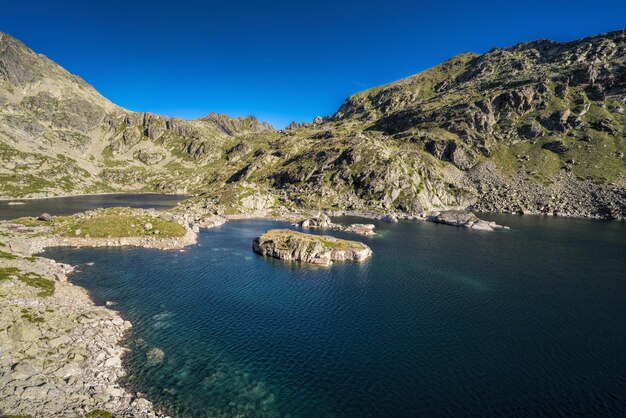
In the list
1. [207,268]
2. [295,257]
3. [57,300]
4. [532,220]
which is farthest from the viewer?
[532,220]

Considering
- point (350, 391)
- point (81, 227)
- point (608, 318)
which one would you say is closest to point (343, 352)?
point (350, 391)

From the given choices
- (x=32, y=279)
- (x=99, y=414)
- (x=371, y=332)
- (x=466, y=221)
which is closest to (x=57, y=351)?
(x=99, y=414)

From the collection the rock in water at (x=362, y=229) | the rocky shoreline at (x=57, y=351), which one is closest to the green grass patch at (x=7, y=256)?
the rocky shoreline at (x=57, y=351)

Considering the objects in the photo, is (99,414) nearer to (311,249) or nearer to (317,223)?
(311,249)

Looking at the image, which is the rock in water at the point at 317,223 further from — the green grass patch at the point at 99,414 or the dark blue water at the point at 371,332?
the green grass patch at the point at 99,414

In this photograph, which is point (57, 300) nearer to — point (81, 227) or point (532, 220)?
point (81, 227)
